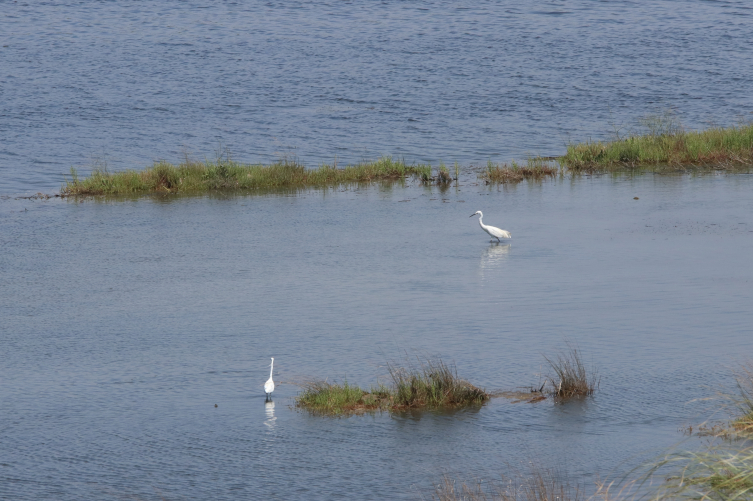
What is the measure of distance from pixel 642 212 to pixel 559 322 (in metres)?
7.37

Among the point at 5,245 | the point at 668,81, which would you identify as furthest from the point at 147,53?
the point at 5,245

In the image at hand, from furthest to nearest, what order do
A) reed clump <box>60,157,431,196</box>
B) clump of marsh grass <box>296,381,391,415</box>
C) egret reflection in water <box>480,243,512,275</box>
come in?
reed clump <box>60,157,431,196</box> → egret reflection in water <box>480,243,512,275</box> → clump of marsh grass <box>296,381,391,415</box>

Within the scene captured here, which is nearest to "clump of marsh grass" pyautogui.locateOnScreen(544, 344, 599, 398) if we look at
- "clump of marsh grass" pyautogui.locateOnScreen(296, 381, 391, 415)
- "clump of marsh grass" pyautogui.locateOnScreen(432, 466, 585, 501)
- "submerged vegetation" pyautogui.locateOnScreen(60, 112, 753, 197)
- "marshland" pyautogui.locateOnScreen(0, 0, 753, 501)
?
"marshland" pyautogui.locateOnScreen(0, 0, 753, 501)

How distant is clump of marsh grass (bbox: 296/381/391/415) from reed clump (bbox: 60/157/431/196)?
43.9ft

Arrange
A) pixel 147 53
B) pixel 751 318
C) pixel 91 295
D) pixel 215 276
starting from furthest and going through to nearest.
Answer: pixel 147 53 → pixel 215 276 → pixel 91 295 → pixel 751 318

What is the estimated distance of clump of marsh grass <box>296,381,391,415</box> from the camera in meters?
9.13

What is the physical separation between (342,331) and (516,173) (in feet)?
40.5

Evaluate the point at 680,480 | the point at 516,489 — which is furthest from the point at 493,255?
the point at 680,480

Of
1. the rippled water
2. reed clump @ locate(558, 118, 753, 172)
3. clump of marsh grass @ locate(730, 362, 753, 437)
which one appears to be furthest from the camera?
the rippled water

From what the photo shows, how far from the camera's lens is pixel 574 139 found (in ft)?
100

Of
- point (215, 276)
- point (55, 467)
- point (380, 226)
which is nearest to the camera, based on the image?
point (55, 467)

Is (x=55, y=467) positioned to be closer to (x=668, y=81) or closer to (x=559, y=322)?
(x=559, y=322)

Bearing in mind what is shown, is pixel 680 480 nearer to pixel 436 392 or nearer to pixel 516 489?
pixel 516 489

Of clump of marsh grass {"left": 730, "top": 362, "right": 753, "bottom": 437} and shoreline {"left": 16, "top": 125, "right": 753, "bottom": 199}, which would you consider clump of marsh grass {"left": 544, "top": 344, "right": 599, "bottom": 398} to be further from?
shoreline {"left": 16, "top": 125, "right": 753, "bottom": 199}
